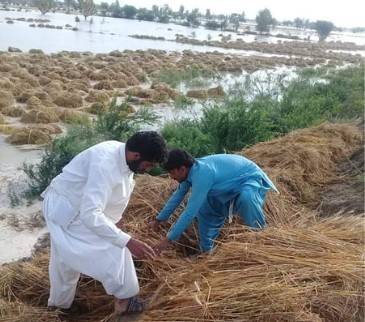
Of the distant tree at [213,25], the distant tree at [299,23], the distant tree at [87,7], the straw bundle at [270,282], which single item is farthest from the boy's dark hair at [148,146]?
the distant tree at [299,23]

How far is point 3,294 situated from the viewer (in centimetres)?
354

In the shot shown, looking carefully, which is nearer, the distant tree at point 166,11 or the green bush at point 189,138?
the green bush at point 189,138

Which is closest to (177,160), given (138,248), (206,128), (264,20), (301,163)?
(138,248)

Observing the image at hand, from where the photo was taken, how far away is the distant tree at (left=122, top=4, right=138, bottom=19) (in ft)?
328

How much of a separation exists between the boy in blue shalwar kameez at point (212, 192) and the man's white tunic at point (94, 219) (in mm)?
505

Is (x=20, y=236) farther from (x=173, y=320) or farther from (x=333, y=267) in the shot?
(x=333, y=267)

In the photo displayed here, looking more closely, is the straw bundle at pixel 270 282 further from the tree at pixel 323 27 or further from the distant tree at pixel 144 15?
the distant tree at pixel 144 15

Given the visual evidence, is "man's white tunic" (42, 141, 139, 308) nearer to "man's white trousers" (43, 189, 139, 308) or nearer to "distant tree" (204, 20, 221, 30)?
"man's white trousers" (43, 189, 139, 308)

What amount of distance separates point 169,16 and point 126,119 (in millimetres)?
105792

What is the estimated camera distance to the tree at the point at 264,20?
92.7 metres

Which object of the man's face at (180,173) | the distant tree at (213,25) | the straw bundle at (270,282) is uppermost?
the man's face at (180,173)

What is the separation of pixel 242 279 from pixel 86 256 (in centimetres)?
99

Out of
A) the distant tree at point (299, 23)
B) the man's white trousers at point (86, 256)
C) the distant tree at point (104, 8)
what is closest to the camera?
the man's white trousers at point (86, 256)

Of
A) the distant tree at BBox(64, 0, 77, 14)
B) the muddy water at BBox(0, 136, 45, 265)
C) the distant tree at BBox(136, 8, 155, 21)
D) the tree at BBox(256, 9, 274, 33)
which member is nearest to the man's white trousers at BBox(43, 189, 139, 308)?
the muddy water at BBox(0, 136, 45, 265)
